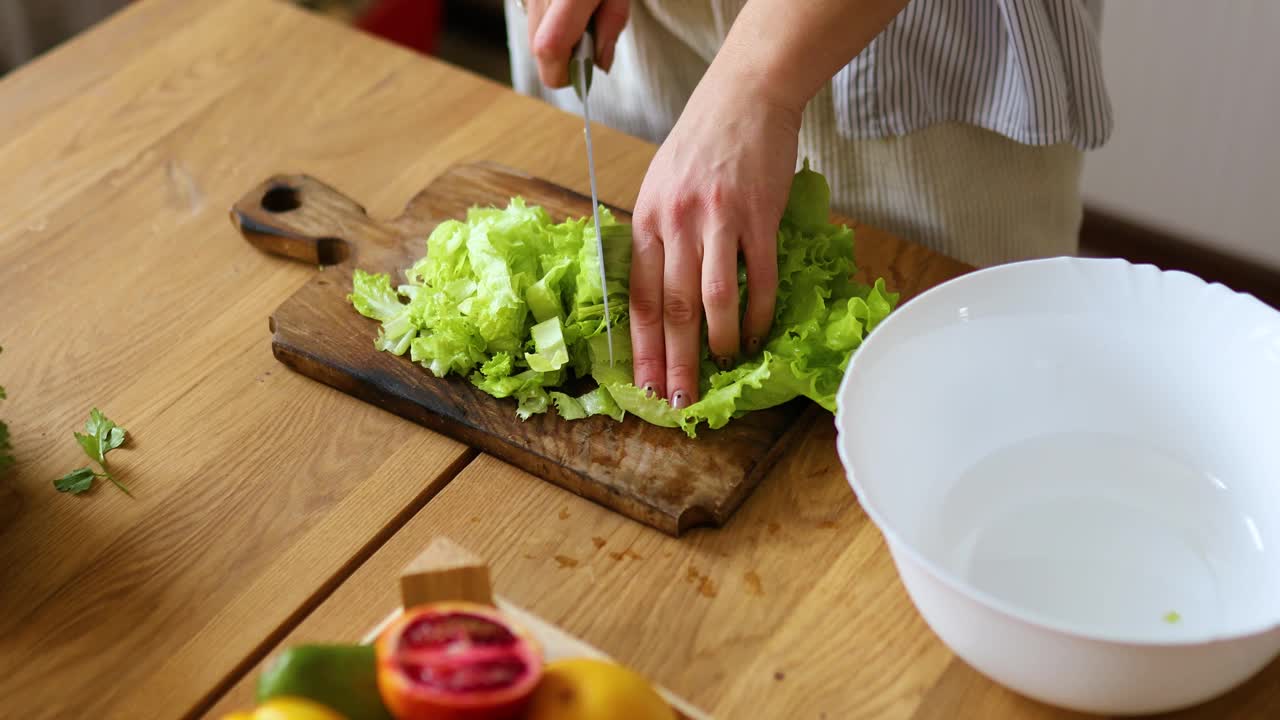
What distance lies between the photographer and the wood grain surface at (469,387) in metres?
1.15

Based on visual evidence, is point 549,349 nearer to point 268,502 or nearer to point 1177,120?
point 268,502

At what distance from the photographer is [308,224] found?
146 centimetres

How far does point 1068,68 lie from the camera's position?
1.40 metres

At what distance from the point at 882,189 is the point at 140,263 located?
95 centimetres

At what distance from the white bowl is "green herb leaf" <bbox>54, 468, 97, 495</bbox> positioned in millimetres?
767

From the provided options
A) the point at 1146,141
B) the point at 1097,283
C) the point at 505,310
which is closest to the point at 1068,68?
the point at 1097,283

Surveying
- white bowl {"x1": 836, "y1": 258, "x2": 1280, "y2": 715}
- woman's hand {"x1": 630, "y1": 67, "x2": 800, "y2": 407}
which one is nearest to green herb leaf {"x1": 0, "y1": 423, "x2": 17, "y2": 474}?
woman's hand {"x1": 630, "y1": 67, "x2": 800, "y2": 407}

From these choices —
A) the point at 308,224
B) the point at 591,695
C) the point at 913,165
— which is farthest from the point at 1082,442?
the point at 308,224

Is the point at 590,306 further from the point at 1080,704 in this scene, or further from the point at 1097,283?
the point at 1080,704

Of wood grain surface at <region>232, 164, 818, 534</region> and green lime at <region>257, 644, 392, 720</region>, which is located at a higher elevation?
green lime at <region>257, 644, 392, 720</region>

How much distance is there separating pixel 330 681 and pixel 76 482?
1.84ft

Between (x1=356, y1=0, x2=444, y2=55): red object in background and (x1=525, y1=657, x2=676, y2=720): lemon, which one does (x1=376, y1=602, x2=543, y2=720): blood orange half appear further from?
(x1=356, y1=0, x2=444, y2=55): red object in background

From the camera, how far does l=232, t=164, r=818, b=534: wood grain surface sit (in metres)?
1.15

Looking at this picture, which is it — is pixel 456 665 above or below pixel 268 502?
above
